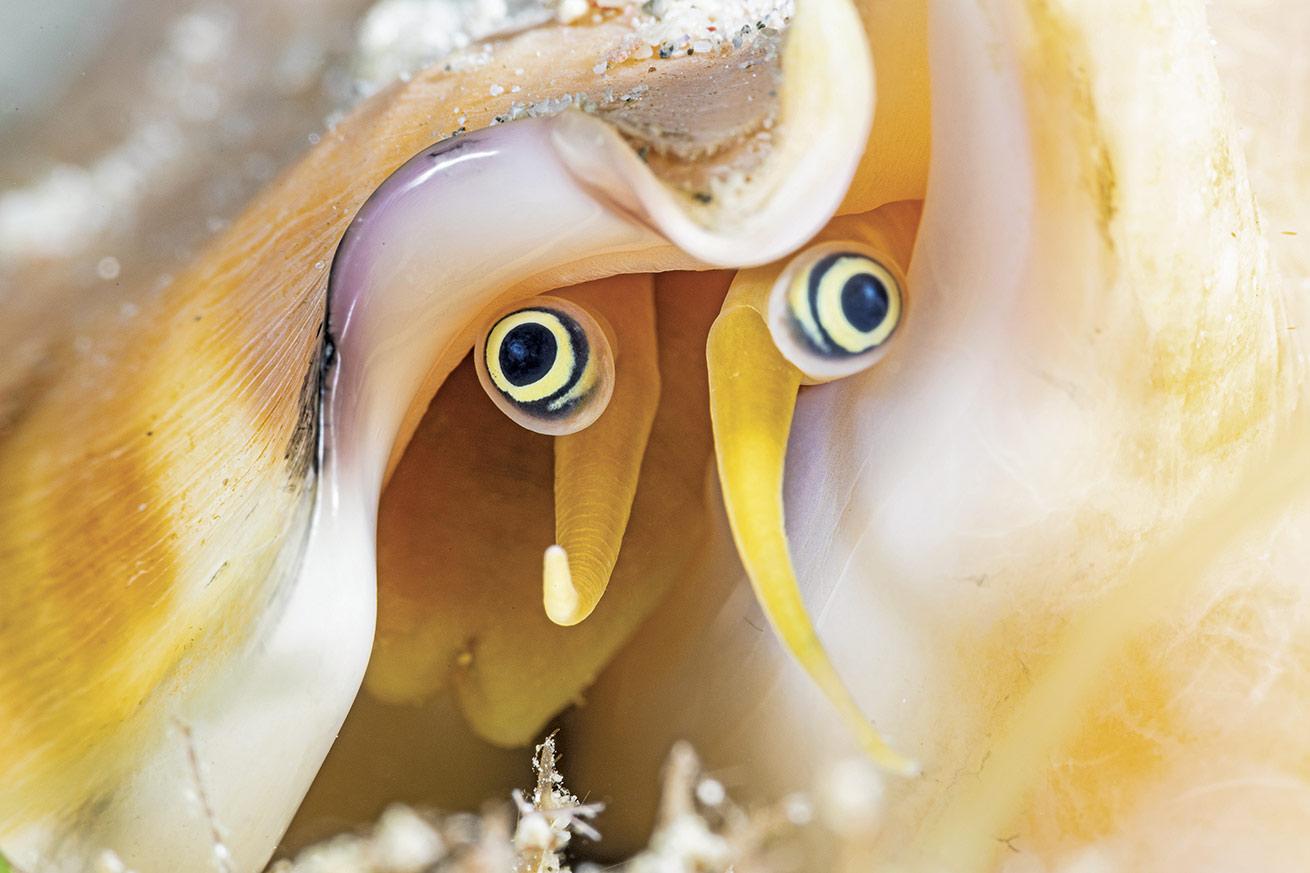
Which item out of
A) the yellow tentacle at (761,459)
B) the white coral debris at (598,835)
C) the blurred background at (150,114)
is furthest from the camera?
the white coral debris at (598,835)

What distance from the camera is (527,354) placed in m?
0.67

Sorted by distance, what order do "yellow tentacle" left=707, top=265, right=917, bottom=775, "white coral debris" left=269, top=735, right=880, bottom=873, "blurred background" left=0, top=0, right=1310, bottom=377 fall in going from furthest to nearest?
"white coral debris" left=269, top=735, right=880, bottom=873
"yellow tentacle" left=707, top=265, right=917, bottom=775
"blurred background" left=0, top=0, right=1310, bottom=377

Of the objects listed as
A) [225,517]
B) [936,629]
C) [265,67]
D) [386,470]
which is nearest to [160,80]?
[265,67]

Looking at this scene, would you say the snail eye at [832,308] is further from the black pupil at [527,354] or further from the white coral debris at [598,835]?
the white coral debris at [598,835]

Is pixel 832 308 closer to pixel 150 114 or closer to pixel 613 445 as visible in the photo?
pixel 613 445

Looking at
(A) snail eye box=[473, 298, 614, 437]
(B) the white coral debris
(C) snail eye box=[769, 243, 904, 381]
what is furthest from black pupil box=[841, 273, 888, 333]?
(B) the white coral debris

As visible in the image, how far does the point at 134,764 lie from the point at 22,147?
368 mm

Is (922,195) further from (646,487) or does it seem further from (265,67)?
(265,67)

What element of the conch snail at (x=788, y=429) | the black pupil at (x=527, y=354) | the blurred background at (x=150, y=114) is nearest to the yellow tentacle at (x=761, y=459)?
the conch snail at (x=788, y=429)

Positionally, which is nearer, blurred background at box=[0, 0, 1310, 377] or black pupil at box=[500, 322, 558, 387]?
blurred background at box=[0, 0, 1310, 377]

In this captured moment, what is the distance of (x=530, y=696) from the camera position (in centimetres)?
84

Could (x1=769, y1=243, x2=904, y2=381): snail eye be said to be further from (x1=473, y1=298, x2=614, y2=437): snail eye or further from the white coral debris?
the white coral debris

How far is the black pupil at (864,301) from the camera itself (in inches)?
24.4

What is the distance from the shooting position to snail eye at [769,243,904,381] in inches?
24.3
